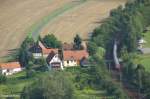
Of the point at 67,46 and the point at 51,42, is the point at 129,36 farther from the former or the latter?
the point at 51,42

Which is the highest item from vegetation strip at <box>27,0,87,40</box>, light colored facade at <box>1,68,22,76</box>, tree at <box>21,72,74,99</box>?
vegetation strip at <box>27,0,87,40</box>

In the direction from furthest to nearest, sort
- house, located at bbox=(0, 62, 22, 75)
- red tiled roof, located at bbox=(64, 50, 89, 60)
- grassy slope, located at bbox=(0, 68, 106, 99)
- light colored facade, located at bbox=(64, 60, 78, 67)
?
red tiled roof, located at bbox=(64, 50, 89, 60), light colored facade, located at bbox=(64, 60, 78, 67), house, located at bbox=(0, 62, 22, 75), grassy slope, located at bbox=(0, 68, 106, 99)

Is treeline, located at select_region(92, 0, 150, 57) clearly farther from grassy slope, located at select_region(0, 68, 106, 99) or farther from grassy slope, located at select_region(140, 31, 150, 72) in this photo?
grassy slope, located at select_region(0, 68, 106, 99)

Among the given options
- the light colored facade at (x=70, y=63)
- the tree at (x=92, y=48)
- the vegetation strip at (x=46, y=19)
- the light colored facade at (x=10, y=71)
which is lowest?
the light colored facade at (x=10, y=71)

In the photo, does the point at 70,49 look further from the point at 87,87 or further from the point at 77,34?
the point at 87,87

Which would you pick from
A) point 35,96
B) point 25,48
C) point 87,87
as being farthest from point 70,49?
point 35,96

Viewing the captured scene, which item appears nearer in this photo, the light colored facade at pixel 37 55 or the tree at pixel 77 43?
the light colored facade at pixel 37 55

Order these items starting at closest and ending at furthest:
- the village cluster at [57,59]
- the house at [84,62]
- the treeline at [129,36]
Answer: the treeline at [129,36] → the house at [84,62] → the village cluster at [57,59]

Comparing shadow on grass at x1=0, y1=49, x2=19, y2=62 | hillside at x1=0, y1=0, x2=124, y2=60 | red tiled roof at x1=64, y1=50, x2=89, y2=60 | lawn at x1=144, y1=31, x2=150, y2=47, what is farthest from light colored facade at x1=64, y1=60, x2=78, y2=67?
hillside at x1=0, y1=0, x2=124, y2=60

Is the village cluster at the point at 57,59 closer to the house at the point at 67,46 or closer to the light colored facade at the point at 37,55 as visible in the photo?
the light colored facade at the point at 37,55

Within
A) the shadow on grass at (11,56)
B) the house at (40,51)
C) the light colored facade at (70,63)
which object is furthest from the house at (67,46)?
the shadow on grass at (11,56)
